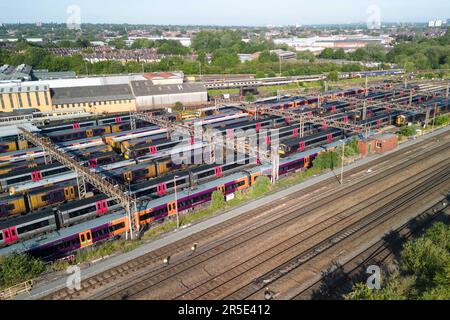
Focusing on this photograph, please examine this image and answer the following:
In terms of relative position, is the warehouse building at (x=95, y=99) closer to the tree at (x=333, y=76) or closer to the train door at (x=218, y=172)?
the train door at (x=218, y=172)

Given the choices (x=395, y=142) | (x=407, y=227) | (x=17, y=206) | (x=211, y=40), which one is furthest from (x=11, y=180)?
(x=211, y=40)

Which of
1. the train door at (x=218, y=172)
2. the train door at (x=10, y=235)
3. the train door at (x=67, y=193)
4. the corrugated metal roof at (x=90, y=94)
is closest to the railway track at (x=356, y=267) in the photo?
the train door at (x=218, y=172)

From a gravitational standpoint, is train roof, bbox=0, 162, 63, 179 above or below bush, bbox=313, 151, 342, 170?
above

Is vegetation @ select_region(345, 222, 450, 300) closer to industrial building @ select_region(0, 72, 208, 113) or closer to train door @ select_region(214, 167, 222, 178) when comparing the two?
train door @ select_region(214, 167, 222, 178)

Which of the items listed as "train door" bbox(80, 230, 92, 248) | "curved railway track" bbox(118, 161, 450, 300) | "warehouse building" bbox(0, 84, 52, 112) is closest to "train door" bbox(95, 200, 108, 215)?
"train door" bbox(80, 230, 92, 248)

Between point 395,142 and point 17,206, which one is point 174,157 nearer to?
point 17,206

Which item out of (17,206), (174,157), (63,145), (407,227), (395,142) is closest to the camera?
(407,227)
